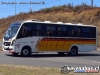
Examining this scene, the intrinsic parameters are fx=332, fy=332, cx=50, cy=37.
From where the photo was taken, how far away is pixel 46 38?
2944 centimetres

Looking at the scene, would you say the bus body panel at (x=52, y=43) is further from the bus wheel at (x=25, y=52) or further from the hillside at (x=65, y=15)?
the hillside at (x=65, y=15)

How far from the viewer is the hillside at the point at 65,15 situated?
207 feet

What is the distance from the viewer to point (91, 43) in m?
32.6

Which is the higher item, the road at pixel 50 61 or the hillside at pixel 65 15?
the hillside at pixel 65 15

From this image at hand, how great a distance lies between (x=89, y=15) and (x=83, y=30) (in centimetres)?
3234

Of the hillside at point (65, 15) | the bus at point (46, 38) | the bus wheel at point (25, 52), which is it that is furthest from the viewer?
the hillside at point (65, 15)

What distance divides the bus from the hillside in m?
28.4

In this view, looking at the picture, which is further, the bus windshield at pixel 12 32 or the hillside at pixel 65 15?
the hillside at pixel 65 15

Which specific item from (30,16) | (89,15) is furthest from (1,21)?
(89,15)

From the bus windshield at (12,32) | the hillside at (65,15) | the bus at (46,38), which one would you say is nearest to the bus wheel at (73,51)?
the bus at (46,38)

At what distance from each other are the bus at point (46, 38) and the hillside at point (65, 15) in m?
28.4

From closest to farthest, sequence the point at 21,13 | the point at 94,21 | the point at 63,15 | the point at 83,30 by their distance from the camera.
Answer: the point at 83,30
the point at 94,21
the point at 63,15
the point at 21,13

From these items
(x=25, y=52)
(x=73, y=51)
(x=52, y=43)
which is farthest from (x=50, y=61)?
(x=73, y=51)

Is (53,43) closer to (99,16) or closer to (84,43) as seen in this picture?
(84,43)
